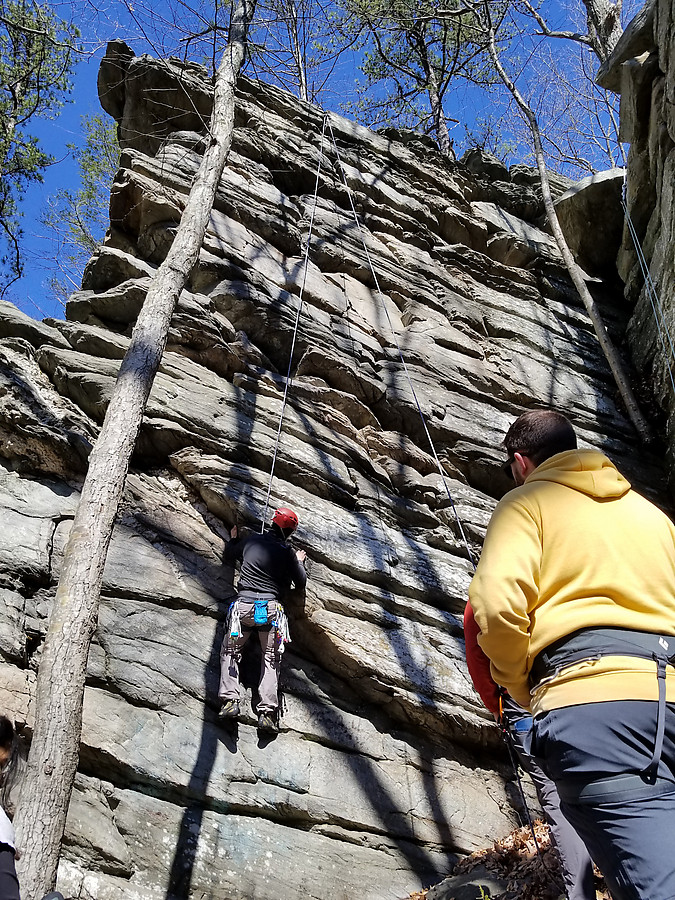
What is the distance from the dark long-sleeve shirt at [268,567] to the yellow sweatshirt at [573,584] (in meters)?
4.07

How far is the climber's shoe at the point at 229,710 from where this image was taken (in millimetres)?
5578

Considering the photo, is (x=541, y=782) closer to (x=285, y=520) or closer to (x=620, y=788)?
(x=620, y=788)

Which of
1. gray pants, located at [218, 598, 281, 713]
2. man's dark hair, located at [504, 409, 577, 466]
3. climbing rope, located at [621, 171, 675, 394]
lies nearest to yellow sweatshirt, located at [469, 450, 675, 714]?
man's dark hair, located at [504, 409, 577, 466]

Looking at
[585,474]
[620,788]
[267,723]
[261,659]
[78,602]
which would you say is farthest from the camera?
[261,659]

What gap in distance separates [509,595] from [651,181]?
12.4 metres

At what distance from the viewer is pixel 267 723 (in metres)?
5.78

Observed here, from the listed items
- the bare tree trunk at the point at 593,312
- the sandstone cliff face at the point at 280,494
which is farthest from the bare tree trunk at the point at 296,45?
the bare tree trunk at the point at 593,312

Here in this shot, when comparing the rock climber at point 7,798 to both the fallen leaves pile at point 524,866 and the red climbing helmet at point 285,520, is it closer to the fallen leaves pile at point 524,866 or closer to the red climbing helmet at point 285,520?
the fallen leaves pile at point 524,866

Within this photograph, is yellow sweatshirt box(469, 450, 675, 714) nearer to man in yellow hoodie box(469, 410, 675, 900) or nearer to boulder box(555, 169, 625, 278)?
man in yellow hoodie box(469, 410, 675, 900)

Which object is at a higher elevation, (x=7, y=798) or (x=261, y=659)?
(x=261, y=659)

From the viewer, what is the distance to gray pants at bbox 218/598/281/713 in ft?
18.8

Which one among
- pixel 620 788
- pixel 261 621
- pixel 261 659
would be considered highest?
pixel 261 621

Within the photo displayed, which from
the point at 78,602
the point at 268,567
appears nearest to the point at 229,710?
the point at 268,567

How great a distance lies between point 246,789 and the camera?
5391mm
